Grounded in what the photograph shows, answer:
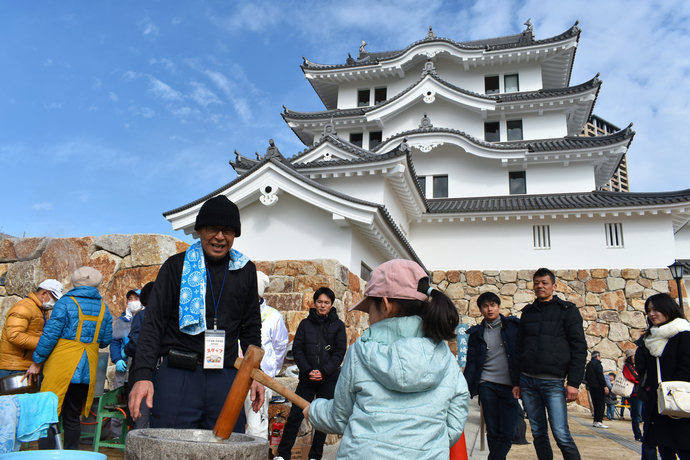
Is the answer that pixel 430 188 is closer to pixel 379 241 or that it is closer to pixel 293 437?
pixel 379 241

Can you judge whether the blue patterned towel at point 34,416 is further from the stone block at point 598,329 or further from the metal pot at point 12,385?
the stone block at point 598,329

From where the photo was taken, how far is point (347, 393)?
1.82 meters

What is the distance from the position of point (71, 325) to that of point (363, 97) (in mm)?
16897

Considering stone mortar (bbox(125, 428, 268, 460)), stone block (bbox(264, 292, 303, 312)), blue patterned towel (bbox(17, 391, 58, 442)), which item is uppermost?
stone block (bbox(264, 292, 303, 312))

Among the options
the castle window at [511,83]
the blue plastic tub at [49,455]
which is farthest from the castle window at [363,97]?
the blue plastic tub at [49,455]

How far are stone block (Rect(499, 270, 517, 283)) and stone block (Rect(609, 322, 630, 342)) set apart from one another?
9.20ft

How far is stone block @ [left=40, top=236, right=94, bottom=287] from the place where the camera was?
25.3 ft

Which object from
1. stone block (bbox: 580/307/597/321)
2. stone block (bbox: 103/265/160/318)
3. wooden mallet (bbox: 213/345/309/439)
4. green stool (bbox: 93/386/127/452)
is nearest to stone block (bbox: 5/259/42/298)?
stone block (bbox: 103/265/160/318)

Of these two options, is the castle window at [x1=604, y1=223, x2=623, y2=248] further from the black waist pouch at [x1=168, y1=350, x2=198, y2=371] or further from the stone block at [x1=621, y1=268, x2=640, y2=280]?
the black waist pouch at [x1=168, y1=350, x2=198, y2=371]

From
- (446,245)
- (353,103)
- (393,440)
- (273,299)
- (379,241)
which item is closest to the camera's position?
(393,440)

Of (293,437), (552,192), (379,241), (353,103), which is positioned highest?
(353,103)

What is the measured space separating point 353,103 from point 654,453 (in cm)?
1702

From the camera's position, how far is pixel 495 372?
4.21 metres

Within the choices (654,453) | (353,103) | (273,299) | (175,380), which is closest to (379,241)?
(273,299)
